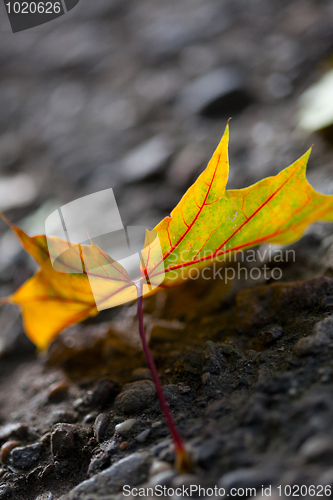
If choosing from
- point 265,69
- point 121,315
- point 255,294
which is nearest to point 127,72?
point 265,69

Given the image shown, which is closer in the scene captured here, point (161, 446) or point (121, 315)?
point (161, 446)

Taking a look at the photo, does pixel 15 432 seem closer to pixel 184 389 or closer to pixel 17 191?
pixel 184 389

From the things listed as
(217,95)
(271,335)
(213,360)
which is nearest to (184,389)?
(213,360)

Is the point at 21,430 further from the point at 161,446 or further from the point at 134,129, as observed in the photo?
the point at 134,129

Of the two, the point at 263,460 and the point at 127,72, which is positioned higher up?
Answer: the point at 127,72

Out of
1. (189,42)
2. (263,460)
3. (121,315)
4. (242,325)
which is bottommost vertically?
(121,315)

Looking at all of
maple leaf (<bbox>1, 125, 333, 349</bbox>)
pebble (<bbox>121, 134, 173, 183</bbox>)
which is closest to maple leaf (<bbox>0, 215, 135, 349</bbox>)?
maple leaf (<bbox>1, 125, 333, 349</bbox>)
